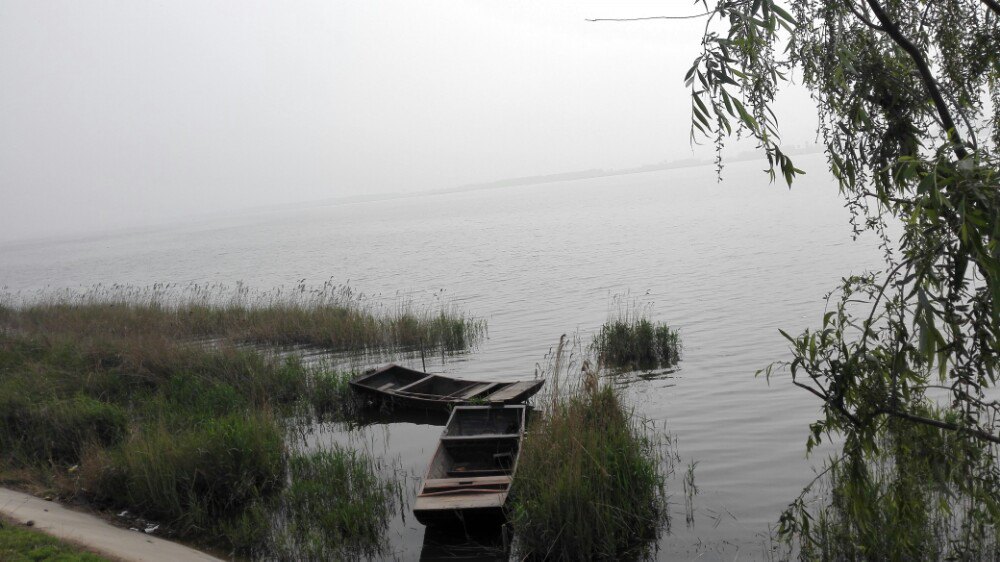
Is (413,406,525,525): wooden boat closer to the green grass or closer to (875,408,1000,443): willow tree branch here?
the green grass

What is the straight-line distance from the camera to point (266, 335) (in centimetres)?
2011

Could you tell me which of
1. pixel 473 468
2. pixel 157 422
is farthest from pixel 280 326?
pixel 473 468

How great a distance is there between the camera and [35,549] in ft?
20.1

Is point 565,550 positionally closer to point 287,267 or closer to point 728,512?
point 728,512

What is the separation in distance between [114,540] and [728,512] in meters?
6.75

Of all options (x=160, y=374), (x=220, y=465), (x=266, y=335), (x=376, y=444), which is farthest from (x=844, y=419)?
(x=266, y=335)

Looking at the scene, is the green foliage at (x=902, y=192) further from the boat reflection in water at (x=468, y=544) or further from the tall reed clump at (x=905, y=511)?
the boat reflection in water at (x=468, y=544)

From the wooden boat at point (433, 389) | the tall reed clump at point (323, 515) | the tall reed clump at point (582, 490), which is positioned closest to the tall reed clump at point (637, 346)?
the wooden boat at point (433, 389)

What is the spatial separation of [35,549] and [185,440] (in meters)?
3.05

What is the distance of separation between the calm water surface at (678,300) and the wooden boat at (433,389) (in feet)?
1.80

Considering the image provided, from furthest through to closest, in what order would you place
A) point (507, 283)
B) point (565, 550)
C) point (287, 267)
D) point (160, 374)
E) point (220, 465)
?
point (287, 267) → point (507, 283) → point (160, 374) → point (220, 465) → point (565, 550)

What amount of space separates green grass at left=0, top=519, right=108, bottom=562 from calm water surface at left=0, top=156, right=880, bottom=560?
10.4 ft

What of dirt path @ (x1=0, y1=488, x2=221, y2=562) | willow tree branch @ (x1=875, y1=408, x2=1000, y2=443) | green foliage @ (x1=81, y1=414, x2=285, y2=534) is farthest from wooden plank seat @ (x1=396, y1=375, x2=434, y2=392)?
willow tree branch @ (x1=875, y1=408, x2=1000, y2=443)

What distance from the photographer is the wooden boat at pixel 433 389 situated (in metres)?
12.5
